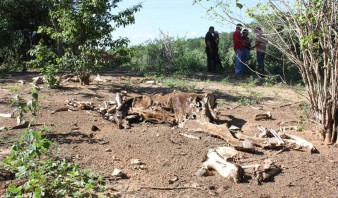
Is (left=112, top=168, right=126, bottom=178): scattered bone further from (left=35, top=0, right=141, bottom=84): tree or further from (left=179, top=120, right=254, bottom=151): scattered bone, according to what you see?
(left=35, top=0, right=141, bottom=84): tree

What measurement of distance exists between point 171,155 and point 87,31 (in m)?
4.63

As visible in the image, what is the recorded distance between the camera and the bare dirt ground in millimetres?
3592

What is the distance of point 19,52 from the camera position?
491 inches

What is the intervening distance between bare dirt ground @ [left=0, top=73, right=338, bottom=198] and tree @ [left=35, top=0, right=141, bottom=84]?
4.47 ft

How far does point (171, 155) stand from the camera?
4.33 metres

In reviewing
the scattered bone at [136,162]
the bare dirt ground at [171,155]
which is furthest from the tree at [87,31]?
the scattered bone at [136,162]

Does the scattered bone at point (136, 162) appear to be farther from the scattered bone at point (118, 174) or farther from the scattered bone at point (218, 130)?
the scattered bone at point (218, 130)

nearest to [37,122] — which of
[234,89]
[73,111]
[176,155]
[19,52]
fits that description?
[73,111]

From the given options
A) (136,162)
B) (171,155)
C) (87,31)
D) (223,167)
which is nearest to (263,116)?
Answer: (171,155)

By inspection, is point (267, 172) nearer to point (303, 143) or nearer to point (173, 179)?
point (173, 179)

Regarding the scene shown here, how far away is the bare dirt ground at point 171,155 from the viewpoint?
3592 millimetres

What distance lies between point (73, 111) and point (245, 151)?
9.17 feet

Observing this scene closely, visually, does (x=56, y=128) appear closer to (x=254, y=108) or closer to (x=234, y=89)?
(x=254, y=108)

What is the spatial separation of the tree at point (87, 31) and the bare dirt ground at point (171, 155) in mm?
1362
